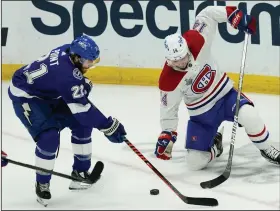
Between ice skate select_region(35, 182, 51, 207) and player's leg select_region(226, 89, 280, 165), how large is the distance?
44.9 inches

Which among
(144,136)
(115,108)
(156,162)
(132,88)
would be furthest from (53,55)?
(132,88)

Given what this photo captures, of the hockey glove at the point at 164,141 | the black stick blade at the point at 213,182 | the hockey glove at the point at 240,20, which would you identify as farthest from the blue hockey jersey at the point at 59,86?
the hockey glove at the point at 240,20

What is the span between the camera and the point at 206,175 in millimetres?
3848

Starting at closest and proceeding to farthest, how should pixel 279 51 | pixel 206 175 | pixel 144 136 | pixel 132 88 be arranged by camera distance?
1. pixel 206 175
2. pixel 144 136
3. pixel 279 51
4. pixel 132 88

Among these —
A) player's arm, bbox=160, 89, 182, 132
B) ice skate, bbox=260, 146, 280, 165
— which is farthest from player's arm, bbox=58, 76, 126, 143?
ice skate, bbox=260, 146, 280, 165

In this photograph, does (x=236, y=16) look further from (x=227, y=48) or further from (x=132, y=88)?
(x=132, y=88)

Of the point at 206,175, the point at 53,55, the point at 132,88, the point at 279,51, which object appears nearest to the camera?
the point at 53,55

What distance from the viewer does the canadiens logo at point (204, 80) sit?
385 centimetres

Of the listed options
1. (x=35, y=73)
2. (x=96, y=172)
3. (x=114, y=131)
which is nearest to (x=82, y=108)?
(x=114, y=131)

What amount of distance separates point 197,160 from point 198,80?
456mm

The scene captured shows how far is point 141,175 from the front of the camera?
3877 mm

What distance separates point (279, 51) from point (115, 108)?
1294 millimetres

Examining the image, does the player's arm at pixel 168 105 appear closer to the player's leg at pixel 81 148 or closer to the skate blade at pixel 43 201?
the player's leg at pixel 81 148

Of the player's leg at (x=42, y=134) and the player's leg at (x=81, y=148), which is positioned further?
the player's leg at (x=81, y=148)
